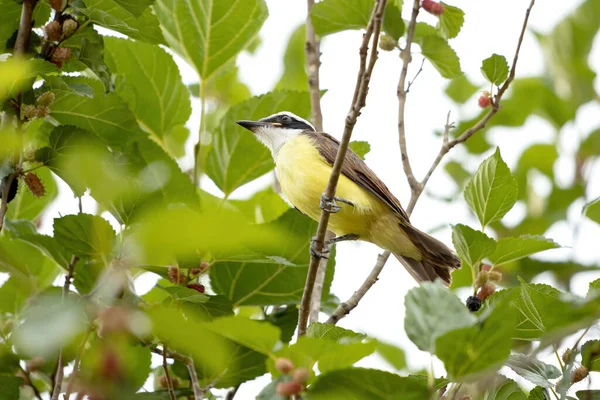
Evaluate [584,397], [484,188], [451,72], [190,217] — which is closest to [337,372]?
[190,217]

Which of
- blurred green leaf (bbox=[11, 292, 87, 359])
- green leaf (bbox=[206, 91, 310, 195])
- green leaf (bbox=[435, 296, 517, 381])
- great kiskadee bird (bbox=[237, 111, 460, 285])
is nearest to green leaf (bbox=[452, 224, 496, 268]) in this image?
green leaf (bbox=[435, 296, 517, 381])

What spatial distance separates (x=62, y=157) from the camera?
320 centimetres

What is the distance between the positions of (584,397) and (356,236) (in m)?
3.02

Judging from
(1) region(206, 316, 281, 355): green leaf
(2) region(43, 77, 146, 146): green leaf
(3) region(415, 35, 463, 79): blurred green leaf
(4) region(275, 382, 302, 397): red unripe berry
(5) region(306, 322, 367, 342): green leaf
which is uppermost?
(3) region(415, 35, 463, 79): blurred green leaf

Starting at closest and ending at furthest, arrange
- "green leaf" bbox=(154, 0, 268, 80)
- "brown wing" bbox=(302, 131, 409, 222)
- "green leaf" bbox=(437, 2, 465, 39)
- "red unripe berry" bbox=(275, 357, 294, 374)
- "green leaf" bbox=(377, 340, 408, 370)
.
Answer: "red unripe berry" bbox=(275, 357, 294, 374) < "green leaf" bbox=(154, 0, 268, 80) < "green leaf" bbox=(437, 2, 465, 39) < "green leaf" bbox=(377, 340, 408, 370) < "brown wing" bbox=(302, 131, 409, 222)

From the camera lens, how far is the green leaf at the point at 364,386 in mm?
Answer: 1854

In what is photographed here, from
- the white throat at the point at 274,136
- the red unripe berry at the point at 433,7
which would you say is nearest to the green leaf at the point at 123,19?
the white throat at the point at 274,136

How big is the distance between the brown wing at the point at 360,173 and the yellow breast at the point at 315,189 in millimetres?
39

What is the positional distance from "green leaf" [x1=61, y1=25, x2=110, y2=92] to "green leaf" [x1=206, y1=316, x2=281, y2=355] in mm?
1868

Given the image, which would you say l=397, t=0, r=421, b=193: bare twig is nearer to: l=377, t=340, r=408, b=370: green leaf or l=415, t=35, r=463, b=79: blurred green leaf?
l=415, t=35, r=463, b=79: blurred green leaf

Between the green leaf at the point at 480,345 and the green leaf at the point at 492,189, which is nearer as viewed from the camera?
the green leaf at the point at 480,345

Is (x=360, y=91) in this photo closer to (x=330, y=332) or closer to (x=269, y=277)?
(x=330, y=332)

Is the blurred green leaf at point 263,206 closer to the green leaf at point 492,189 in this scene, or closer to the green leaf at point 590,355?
the green leaf at point 492,189

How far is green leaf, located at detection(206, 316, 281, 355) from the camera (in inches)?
76.8
